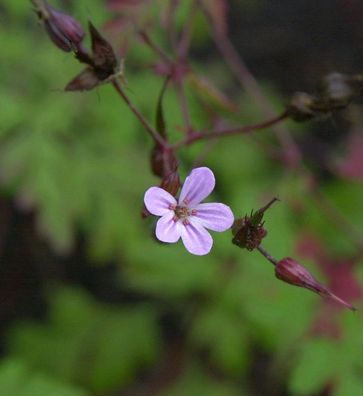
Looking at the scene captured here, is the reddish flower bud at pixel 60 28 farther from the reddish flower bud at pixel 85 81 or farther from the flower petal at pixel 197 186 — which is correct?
the flower petal at pixel 197 186

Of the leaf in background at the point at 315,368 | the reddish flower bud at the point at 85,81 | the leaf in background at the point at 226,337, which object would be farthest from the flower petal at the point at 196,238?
the leaf in background at the point at 226,337

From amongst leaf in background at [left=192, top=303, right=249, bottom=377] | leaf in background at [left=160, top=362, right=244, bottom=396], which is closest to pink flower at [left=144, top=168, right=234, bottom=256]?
leaf in background at [left=192, top=303, right=249, bottom=377]

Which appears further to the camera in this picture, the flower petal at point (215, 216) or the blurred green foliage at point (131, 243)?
the blurred green foliage at point (131, 243)

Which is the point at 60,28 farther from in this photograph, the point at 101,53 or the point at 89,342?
the point at 89,342

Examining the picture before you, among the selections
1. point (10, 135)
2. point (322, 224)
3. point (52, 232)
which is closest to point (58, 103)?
point (10, 135)

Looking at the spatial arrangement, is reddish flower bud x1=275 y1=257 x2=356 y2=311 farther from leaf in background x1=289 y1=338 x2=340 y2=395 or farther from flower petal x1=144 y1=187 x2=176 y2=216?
leaf in background x1=289 y1=338 x2=340 y2=395

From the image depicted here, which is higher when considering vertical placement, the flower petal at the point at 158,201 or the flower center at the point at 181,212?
the flower petal at the point at 158,201

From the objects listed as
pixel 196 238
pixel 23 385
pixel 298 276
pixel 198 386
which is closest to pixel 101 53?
pixel 196 238

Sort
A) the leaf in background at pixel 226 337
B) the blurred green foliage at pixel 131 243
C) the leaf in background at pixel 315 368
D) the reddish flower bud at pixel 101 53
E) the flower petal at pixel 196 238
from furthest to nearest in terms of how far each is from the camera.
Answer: the leaf in background at pixel 226 337 → the blurred green foliage at pixel 131 243 → the leaf in background at pixel 315 368 → the reddish flower bud at pixel 101 53 → the flower petal at pixel 196 238
